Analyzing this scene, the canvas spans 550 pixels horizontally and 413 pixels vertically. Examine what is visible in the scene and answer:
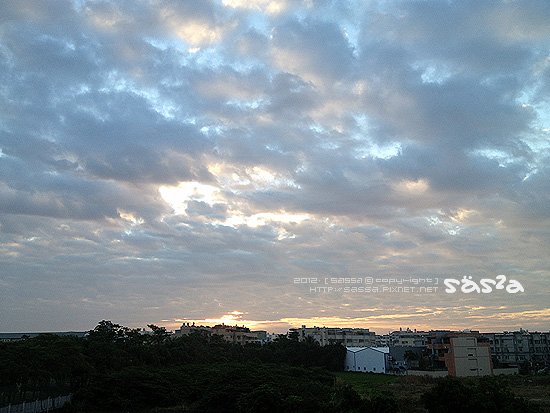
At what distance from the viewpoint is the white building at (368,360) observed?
205 feet

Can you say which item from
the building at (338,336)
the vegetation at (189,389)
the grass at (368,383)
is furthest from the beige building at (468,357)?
the building at (338,336)

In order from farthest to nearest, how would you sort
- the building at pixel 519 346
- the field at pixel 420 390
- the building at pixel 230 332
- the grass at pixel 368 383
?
the building at pixel 230 332
the building at pixel 519 346
the grass at pixel 368 383
the field at pixel 420 390

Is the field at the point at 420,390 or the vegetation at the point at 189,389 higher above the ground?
the vegetation at the point at 189,389

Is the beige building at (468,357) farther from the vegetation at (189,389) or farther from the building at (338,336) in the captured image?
the building at (338,336)

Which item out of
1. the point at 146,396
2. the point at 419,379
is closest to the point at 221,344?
the point at 419,379

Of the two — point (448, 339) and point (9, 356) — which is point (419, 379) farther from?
point (9, 356)

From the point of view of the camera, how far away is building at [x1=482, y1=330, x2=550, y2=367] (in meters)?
76.3

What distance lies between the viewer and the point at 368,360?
63.3 meters

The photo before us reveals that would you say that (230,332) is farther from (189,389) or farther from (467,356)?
(189,389)

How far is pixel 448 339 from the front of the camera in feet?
193

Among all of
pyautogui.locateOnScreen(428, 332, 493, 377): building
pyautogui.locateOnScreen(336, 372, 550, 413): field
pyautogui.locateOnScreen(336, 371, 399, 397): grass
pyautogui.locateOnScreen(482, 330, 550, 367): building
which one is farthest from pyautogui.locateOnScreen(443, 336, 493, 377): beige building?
pyautogui.locateOnScreen(482, 330, 550, 367): building

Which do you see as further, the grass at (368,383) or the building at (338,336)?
the building at (338,336)

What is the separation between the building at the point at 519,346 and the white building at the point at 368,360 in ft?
72.4

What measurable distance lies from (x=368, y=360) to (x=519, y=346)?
2940 cm
